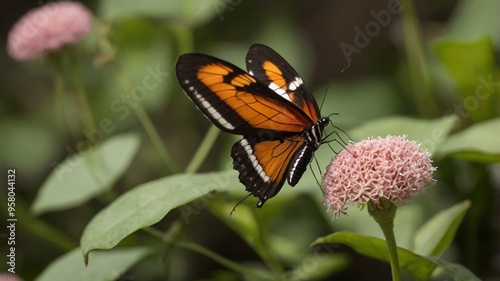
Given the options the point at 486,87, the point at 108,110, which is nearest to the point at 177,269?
the point at 108,110

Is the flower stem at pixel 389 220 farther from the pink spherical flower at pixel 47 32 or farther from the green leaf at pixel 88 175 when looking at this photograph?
the pink spherical flower at pixel 47 32

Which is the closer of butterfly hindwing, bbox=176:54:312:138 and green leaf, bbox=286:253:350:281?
butterfly hindwing, bbox=176:54:312:138

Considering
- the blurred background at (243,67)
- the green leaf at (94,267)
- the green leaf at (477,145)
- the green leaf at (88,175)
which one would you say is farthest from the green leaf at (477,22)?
the green leaf at (94,267)

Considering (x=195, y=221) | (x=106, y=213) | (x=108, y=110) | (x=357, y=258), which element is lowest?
(x=357, y=258)

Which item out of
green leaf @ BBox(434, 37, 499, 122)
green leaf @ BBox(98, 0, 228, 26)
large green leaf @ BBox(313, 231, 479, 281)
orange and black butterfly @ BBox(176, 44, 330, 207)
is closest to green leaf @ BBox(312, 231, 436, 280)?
large green leaf @ BBox(313, 231, 479, 281)

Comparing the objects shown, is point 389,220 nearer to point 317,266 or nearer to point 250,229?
point 250,229

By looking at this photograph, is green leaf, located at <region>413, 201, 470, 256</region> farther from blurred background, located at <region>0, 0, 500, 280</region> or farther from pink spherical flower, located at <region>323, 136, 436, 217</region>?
blurred background, located at <region>0, 0, 500, 280</region>

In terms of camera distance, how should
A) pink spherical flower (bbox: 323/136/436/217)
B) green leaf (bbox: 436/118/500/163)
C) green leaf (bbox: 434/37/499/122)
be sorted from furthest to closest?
green leaf (bbox: 434/37/499/122) < green leaf (bbox: 436/118/500/163) < pink spherical flower (bbox: 323/136/436/217)

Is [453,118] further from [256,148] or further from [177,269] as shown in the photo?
[177,269]
